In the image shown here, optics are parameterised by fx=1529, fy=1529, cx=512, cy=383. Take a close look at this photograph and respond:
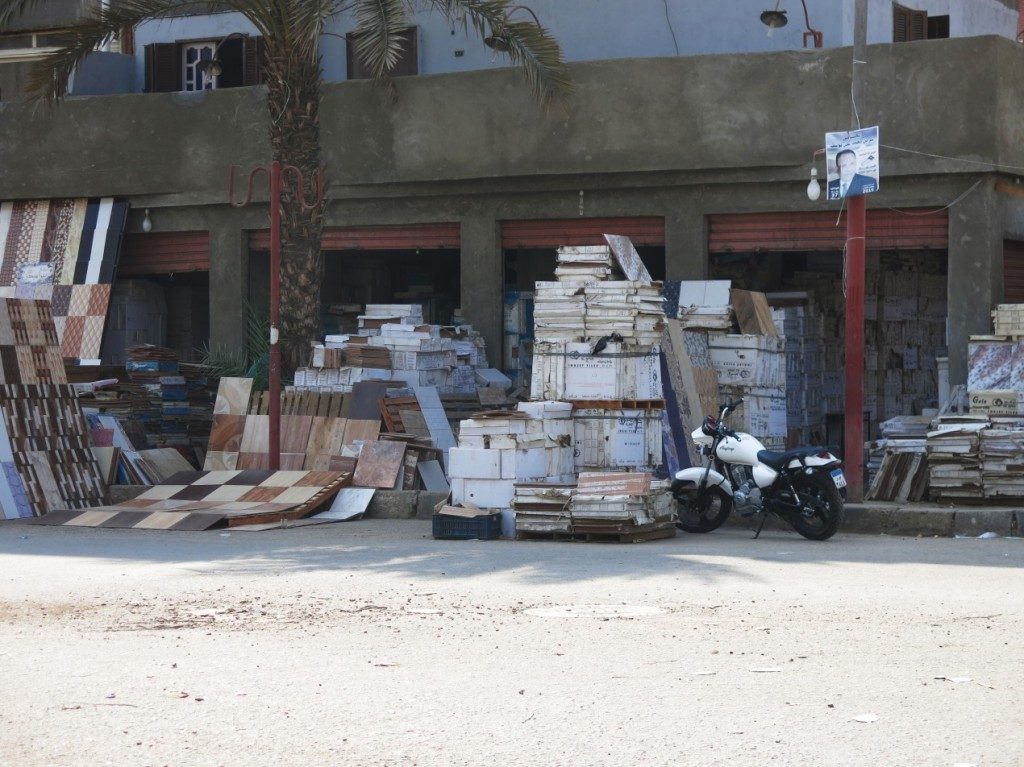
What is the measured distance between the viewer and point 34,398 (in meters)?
18.1

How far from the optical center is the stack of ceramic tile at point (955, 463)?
1566 cm

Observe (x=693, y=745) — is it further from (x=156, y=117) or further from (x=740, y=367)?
(x=156, y=117)

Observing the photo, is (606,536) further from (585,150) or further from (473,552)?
(585,150)

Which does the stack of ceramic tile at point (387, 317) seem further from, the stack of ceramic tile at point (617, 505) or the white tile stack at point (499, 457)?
the stack of ceramic tile at point (617, 505)

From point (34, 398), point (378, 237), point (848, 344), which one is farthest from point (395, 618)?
point (378, 237)

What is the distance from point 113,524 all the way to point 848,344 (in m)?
8.03

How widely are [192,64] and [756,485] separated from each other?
52.1 feet

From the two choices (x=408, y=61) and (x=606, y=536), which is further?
(x=408, y=61)

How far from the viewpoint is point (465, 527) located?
14.6 metres

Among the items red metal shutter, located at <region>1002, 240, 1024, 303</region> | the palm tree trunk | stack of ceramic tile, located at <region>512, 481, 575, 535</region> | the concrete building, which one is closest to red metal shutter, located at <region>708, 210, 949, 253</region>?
the concrete building

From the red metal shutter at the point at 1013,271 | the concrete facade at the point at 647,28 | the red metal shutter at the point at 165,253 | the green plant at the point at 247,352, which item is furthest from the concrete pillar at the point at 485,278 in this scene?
the red metal shutter at the point at 1013,271

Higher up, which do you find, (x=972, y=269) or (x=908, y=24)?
(x=908, y=24)

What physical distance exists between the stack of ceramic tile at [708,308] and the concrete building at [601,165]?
1085mm

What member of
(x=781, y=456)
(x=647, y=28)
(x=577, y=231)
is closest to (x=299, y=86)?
(x=577, y=231)
